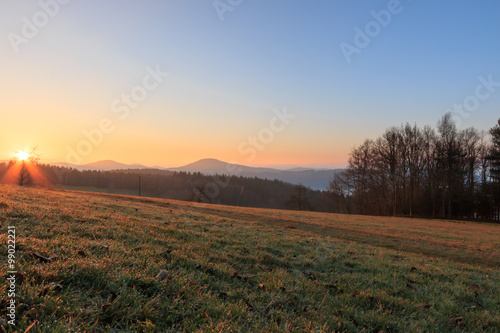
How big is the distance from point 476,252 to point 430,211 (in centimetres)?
4022

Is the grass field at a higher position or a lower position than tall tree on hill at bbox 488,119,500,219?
lower

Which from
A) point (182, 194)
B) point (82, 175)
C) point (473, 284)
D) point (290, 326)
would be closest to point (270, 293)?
point (290, 326)

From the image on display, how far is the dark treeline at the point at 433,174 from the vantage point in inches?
1682

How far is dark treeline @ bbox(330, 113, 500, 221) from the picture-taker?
140 ft

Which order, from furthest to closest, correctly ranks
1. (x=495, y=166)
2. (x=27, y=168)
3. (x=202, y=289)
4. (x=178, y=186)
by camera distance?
(x=178, y=186), (x=27, y=168), (x=495, y=166), (x=202, y=289)

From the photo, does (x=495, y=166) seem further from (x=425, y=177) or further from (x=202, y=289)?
(x=202, y=289)

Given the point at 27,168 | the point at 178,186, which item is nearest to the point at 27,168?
the point at 27,168

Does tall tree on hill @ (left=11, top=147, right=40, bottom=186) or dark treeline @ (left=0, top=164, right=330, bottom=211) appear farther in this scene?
dark treeline @ (left=0, top=164, right=330, bottom=211)

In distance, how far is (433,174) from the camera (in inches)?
1779

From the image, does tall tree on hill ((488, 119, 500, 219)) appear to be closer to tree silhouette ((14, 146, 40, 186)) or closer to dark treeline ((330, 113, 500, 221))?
dark treeline ((330, 113, 500, 221))

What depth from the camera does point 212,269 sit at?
172 inches

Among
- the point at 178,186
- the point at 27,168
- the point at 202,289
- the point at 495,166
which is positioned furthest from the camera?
the point at 178,186

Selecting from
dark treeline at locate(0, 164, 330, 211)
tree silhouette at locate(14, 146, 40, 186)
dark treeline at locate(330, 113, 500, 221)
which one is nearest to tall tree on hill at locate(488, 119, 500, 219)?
dark treeline at locate(330, 113, 500, 221)

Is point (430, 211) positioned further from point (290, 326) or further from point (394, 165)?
point (290, 326)
